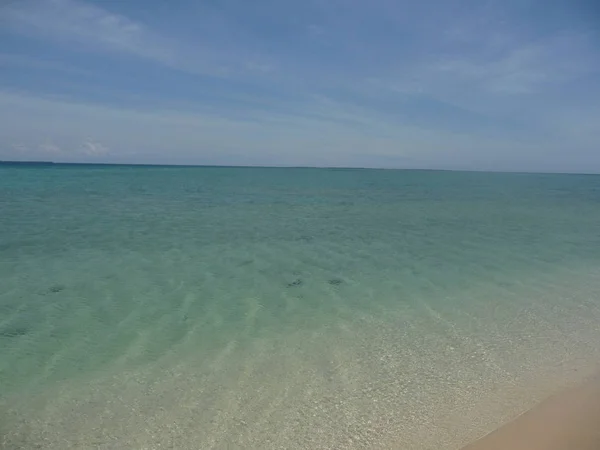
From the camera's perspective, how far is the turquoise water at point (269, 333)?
404cm

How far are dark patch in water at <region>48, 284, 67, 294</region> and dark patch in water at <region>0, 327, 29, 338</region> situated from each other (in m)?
1.78

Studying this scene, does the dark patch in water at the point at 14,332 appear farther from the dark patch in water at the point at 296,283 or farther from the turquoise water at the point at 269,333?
the dark patch in water at the point at 296,283

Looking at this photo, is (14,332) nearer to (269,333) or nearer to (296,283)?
(269,333)

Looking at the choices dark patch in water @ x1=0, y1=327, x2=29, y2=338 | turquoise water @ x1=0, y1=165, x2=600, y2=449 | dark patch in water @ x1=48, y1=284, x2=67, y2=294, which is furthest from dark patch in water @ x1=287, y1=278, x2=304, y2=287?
dark patch in water @ x1=0, y1=327, x2=29, y2=338

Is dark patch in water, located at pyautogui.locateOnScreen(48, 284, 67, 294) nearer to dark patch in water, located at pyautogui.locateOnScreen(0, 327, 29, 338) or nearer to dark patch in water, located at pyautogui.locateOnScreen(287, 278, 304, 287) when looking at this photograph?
dark patch in water, located at pyautogui.locateOnScreen(0, 327, 29, 338)

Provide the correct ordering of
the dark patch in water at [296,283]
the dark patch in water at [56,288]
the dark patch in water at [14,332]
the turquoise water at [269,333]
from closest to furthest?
1. the turquoise water at [269,333]
2. the dark patch in water at [14,332]
3. the dark patch in water at [56,288]
4. the dark patch in water at [296,283]

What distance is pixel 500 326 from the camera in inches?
251

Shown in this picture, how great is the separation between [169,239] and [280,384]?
9.35 meters

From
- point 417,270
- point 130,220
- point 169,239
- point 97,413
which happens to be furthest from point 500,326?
point 130,220

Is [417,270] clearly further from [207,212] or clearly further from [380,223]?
[207,212]

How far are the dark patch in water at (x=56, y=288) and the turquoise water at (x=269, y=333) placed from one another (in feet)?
0.20

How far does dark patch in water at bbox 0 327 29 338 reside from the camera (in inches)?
233

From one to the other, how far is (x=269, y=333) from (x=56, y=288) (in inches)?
178

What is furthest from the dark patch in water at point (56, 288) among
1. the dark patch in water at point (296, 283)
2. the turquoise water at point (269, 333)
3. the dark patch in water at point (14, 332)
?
the dark patch in water at point (296, 283)
